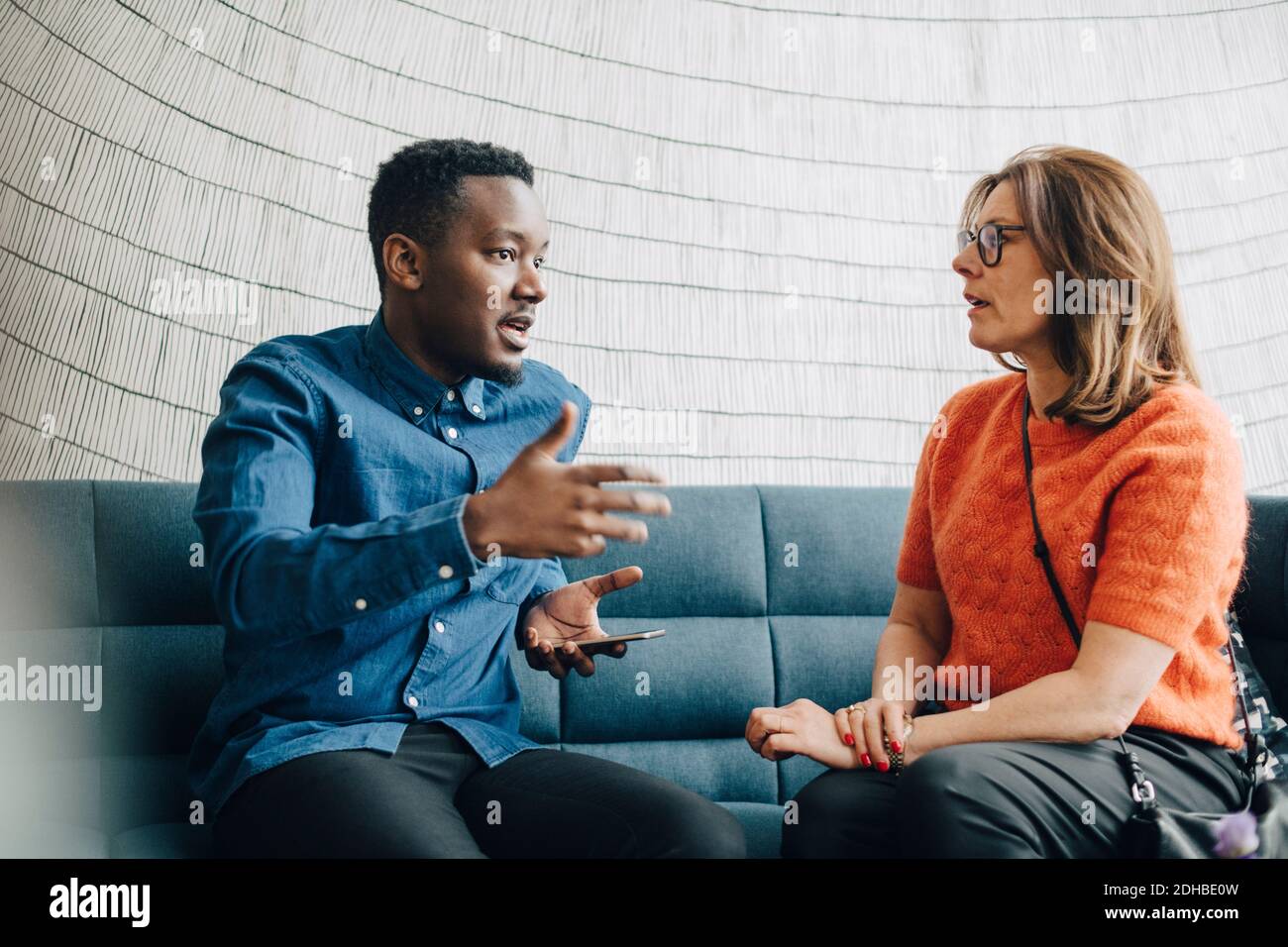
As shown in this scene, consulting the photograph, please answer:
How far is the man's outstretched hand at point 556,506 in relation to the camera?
43.5 inches

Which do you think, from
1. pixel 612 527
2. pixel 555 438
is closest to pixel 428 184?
pixel 555 438

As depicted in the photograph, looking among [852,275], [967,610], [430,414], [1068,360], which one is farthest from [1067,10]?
[430,414]

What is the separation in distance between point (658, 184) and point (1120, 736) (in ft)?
4.92

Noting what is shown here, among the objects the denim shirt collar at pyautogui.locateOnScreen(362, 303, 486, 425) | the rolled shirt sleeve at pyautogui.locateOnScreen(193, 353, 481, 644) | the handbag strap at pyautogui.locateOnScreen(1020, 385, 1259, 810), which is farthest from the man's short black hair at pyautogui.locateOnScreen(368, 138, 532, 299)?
the handbag strap at pyautogui.locateOnScreen(1020, 385, 1259, 810)

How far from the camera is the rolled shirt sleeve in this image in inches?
46.2

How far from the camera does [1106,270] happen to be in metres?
1.46

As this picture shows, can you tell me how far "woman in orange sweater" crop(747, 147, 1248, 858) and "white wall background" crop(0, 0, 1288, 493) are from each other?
0.79 m

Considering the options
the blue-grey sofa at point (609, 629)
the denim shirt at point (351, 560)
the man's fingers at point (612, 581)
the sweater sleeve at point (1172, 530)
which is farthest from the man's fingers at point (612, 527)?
the blue-grey sofa at point (609, 629)

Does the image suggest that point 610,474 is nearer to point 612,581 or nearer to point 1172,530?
point 612,581

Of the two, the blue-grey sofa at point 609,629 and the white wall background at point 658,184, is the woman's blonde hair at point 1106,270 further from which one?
the white wall background at point 658,184

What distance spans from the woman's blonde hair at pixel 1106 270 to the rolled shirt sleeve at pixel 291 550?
84 cm

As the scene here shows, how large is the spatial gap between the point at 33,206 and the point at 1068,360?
1822mm

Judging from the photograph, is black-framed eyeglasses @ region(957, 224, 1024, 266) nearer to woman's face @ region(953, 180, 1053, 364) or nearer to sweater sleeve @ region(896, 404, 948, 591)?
woman's face @ region(953, 180, 1053, 364)
